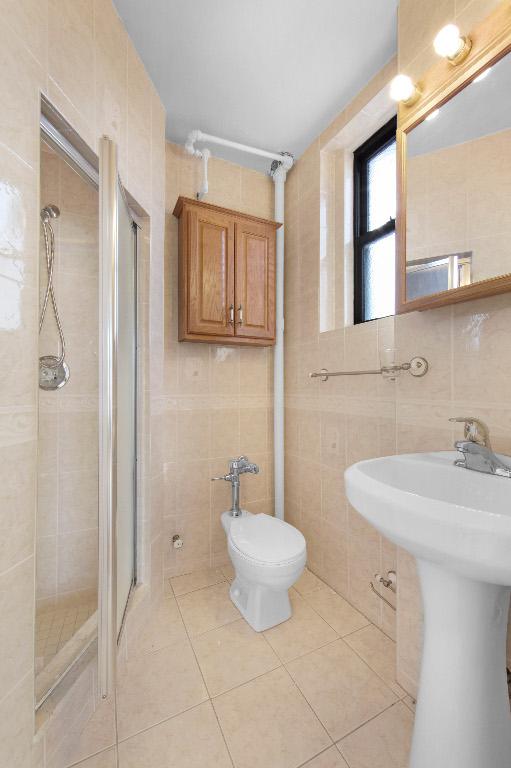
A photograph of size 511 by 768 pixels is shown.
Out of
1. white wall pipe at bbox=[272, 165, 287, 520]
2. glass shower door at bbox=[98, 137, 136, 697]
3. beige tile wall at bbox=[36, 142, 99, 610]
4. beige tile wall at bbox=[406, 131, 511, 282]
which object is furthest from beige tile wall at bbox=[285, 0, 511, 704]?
beige tile wall at bbox=[36, 142, 99, 610]

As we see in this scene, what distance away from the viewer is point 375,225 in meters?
1.67

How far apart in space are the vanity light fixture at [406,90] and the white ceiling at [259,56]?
420mm

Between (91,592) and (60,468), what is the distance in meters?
0.49

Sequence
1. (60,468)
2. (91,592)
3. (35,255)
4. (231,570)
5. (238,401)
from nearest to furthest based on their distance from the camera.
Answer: (35,255), (91,592), (60,468), (231,570), (238,401)

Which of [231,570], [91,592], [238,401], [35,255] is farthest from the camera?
[238,401]

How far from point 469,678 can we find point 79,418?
1.46m

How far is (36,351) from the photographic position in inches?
32.6

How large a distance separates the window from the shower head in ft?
4.65

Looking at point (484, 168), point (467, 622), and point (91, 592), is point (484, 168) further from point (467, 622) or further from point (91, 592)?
point (91, 592)

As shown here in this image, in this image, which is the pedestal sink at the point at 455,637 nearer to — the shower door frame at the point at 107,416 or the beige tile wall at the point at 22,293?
the shower door frame at the point at 107,416

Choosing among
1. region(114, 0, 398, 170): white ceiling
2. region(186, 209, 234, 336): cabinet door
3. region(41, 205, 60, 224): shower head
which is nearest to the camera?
region(41, 205, 60, 224): shower head

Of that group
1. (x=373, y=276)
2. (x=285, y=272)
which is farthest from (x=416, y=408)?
(x=285, y=272)

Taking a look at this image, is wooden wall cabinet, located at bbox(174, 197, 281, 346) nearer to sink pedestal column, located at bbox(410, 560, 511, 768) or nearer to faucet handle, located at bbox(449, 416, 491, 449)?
faucet handle, located at bbox(449, 416, 491, 449)

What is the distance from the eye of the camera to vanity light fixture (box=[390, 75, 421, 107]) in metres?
1.04
